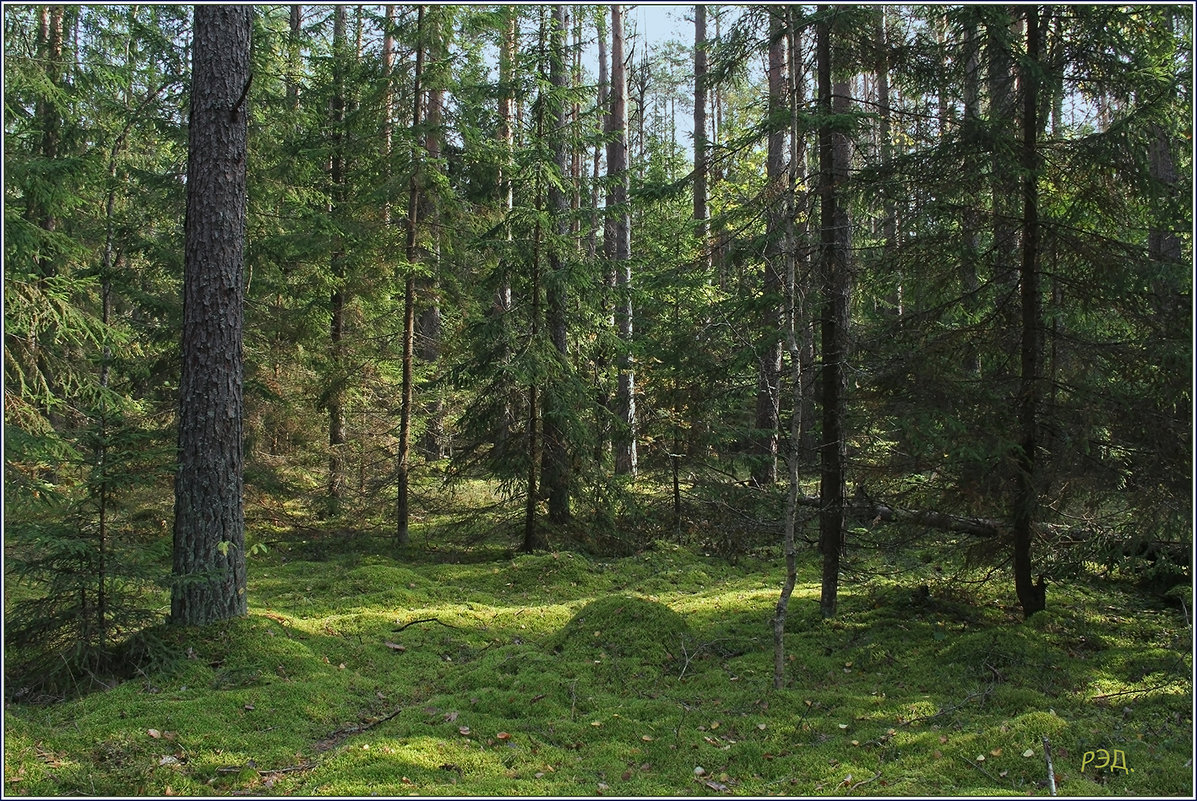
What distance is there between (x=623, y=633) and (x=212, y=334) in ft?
15.7

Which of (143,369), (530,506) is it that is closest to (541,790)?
(530,506)

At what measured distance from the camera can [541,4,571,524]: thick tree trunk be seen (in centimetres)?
1115

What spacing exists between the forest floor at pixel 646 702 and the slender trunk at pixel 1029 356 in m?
0.56

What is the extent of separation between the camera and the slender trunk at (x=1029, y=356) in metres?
6.94

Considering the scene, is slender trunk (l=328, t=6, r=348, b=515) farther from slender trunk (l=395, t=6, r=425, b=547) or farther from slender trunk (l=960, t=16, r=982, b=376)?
slender trunk (l=960, t=16, r=982, b=376)

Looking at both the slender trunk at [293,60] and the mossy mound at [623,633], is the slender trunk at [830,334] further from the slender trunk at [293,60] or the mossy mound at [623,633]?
the slender trunk at [293,60]

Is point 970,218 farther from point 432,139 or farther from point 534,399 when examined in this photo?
point 432,139

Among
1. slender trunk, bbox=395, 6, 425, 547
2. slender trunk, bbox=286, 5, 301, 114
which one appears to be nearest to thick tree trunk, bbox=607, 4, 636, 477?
slender trunk, bbox=395, 6, 425, 547

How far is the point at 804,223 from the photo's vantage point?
813 cm

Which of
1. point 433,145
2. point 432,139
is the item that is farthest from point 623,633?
point 433,145

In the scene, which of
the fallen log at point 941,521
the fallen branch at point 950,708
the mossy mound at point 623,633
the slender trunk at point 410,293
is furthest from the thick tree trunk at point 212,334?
the fallen log at point 941,521

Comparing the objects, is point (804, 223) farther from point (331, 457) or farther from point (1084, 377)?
point (331, 457)

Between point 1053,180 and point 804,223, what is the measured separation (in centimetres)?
239

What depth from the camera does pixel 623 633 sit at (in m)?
7.26
